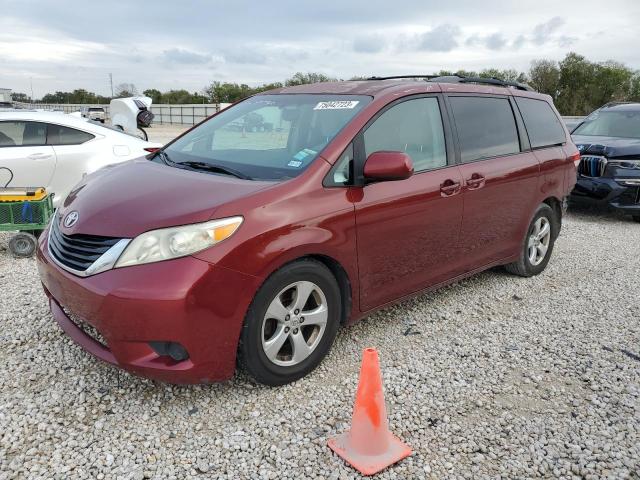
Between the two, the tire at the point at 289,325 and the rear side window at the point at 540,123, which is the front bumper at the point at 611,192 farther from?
the tire at the point at 289,325

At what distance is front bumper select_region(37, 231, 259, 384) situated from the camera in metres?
2.65

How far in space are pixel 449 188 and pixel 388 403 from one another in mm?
1665

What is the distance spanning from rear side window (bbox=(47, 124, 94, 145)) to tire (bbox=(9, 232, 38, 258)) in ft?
4.64

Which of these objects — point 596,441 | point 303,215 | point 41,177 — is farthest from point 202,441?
point 41,177

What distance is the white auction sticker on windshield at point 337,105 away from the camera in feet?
12.0

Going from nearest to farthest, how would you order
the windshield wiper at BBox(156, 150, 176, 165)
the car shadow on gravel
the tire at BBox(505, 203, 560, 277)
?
the windshield wiper at BBox(156, 150, 176, 165)
the tire at BBox(505, 203, 560, 277)
the car shadow on gravel

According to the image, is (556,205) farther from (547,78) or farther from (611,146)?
(547,78)

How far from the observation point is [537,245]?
534 cm

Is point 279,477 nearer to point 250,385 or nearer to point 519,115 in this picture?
point 250,385

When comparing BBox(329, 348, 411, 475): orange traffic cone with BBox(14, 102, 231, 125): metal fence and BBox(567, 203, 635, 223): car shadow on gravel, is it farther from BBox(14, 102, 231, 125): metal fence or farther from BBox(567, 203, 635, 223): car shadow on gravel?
BBox(14, 102, 231, 125): metal fence

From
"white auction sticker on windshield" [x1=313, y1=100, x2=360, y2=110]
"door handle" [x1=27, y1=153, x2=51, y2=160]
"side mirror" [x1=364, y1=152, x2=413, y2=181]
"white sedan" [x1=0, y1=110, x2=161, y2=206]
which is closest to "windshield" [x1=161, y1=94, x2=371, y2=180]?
"white auction sticker on windshield" [x1=313, y1=100, x2=360, y2=110]

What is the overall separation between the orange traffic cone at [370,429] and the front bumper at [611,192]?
23.1 ft

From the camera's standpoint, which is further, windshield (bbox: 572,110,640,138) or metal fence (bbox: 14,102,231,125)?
metal fence (bbox: 14,102,231,125)

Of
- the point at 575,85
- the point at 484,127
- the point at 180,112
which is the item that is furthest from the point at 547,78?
the point at 484,127
